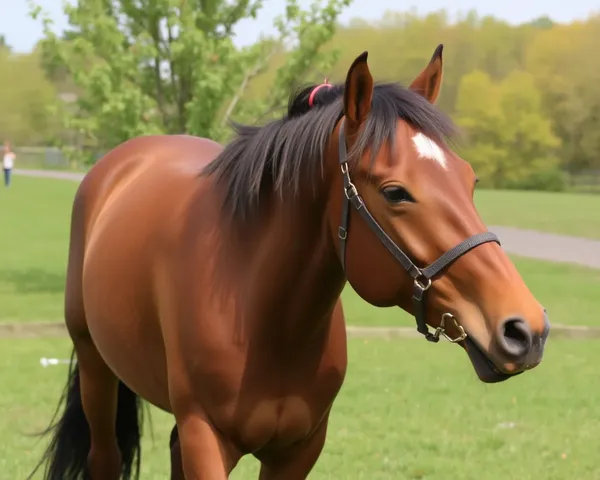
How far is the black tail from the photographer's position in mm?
3898

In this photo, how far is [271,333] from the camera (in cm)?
254

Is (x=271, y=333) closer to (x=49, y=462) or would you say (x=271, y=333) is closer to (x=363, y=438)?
(x=49, y=462)

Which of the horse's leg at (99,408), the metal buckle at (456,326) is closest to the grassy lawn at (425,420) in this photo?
the horse's leg at (99,408)

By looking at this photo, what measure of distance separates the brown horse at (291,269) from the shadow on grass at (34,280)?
342 inches

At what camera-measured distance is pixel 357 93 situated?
2229mm

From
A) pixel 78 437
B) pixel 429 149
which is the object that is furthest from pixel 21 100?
pixel 429 149

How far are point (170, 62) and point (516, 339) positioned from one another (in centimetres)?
949

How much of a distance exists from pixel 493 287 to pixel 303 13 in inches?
370

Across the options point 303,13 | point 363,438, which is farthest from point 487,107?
point 363,438

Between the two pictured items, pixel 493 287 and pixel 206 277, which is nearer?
pixel 493 287

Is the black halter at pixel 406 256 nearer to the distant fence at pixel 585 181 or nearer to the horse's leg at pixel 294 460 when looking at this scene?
the horse's leg at pixel 294 460

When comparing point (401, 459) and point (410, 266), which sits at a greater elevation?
point (410, 266)

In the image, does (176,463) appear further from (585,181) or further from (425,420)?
(585,181)

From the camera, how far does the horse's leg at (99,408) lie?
12.0ft
